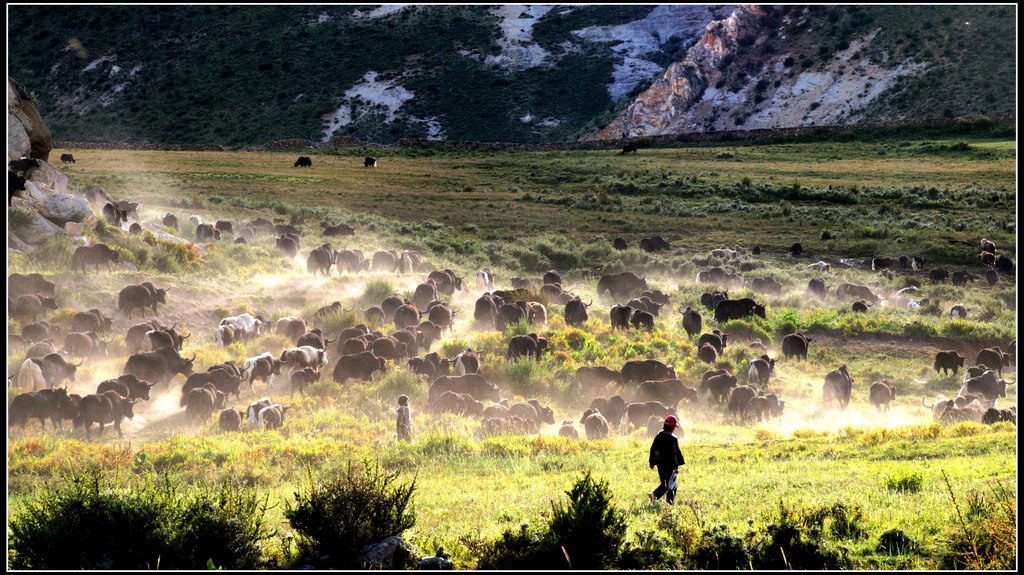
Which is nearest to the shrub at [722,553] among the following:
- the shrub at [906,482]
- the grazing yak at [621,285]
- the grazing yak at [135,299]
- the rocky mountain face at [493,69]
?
the shrub at [906,482]

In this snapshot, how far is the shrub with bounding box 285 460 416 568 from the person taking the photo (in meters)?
6.95

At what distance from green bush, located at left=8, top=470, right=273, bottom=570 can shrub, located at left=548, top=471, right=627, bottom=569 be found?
277cm

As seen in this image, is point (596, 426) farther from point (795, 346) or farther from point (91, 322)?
point (91, 322)

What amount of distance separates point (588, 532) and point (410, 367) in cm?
1149

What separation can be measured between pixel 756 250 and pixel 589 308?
16.8 meters

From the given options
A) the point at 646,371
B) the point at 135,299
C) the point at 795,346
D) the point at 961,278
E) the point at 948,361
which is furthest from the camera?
the point at 961,278

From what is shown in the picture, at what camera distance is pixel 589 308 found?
26266 millimetres

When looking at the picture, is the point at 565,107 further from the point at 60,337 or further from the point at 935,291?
the point at 60,337

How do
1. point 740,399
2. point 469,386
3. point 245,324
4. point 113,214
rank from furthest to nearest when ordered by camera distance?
point 113,214
point 245,324
point 469,386
point 740,399

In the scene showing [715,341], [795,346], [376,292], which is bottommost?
[795,346]

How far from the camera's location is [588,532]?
6.83 meters

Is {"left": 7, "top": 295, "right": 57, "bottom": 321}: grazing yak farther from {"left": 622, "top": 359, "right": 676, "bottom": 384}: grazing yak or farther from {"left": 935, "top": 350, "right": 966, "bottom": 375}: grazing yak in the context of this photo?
{"left": 935, "top": 350, "right": 966, "bottom": 375}: grazing yak

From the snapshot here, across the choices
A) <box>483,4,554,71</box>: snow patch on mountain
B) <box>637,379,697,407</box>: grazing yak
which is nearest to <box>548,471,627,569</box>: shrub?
<box>637,379,697,407</box>: grazing yak

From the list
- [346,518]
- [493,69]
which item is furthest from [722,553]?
[493,69]
